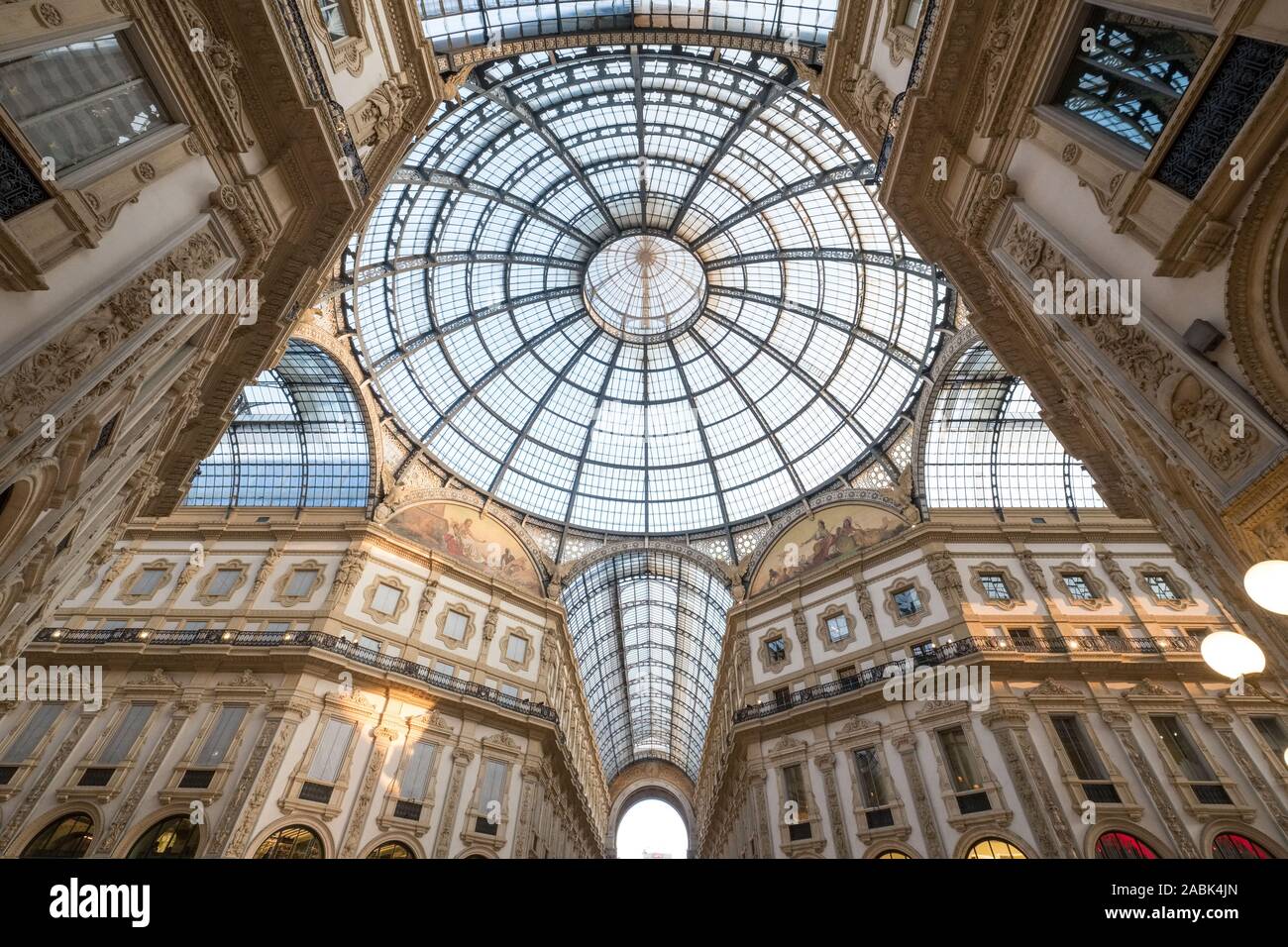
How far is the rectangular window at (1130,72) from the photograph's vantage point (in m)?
8.09

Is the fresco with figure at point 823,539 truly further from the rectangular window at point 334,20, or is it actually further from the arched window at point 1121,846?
the rectangular window at point 334,20

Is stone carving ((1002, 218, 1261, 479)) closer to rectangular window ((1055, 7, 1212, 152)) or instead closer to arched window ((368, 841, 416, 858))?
rectangular window ((1055, 7, 1212, 152))

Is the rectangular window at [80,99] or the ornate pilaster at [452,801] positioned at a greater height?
the rectangular window at [80,99]

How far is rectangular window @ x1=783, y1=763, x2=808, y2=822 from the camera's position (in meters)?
22.8

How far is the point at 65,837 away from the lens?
18984 millimetres

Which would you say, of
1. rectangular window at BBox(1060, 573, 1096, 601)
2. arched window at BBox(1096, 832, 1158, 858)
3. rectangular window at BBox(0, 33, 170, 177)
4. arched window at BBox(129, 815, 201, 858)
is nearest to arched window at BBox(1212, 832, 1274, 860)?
arched window at BBox(1096, 832, 1158, 858)

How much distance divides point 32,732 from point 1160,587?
4488 centimetres

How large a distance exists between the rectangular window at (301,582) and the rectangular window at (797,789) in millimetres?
22641

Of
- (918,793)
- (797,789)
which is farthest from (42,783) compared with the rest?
(918,793)

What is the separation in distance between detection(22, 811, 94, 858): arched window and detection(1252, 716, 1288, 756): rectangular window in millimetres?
39424

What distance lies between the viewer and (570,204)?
3412 centimetres

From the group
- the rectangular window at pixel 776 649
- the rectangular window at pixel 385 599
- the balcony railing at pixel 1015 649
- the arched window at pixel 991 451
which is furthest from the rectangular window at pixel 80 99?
the arched window at pixel 991 451
